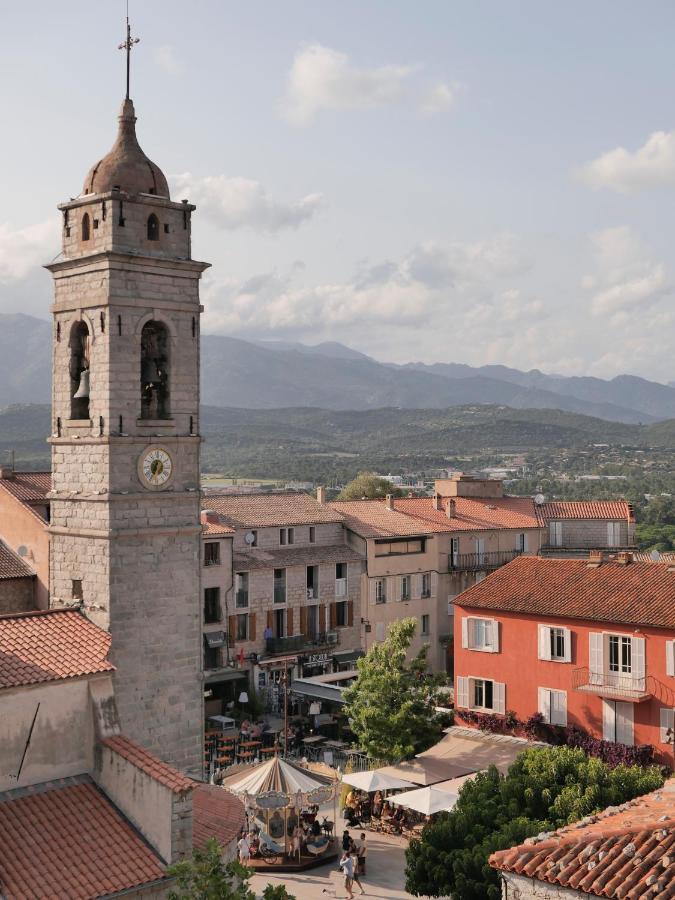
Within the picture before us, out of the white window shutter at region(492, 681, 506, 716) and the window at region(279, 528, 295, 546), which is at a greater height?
the window at region(279, 528, 295, 546)

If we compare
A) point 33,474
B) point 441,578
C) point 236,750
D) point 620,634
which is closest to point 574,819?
point 620,634

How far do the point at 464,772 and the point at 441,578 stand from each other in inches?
1013

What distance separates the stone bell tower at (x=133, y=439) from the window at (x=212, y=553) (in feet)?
80.9

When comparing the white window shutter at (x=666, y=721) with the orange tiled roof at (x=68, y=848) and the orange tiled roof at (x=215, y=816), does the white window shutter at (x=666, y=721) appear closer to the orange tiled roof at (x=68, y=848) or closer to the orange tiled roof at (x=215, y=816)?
the orange tiled roof at (x=215, y=816)

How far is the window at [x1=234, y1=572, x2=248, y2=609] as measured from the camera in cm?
5144

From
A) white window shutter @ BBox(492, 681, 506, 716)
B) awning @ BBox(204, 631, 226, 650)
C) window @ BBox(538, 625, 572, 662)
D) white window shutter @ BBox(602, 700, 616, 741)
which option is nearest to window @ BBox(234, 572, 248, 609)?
awning @ BBox(204, 631, 226, 650)

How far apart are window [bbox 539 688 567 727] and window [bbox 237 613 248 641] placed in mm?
16652

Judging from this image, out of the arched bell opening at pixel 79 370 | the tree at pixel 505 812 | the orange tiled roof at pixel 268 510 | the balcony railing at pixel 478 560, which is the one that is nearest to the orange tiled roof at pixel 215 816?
the tree at pixel 505 812

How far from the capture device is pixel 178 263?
2555 cm

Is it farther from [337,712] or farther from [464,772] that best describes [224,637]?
[464,772]

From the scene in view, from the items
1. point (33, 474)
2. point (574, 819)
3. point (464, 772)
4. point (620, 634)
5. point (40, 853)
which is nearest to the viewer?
point (40, 853)

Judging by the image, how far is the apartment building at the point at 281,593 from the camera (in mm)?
50812

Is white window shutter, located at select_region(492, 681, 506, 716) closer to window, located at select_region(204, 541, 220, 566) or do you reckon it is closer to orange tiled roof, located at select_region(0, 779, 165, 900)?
window, located at select_region(204, 541, 220, 566)

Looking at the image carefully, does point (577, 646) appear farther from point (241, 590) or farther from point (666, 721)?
point (241, 590)
